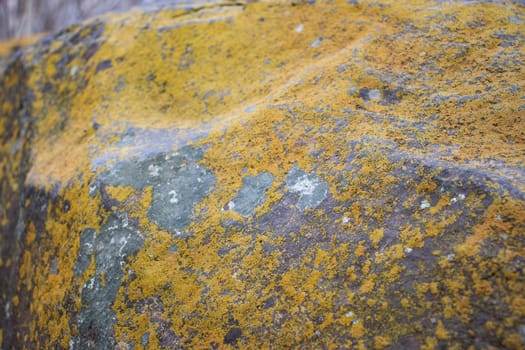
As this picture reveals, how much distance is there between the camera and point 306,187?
1828mm

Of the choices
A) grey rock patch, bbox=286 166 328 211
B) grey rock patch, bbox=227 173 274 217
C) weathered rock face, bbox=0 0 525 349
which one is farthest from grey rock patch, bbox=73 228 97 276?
grey rock patch, bbox=286 166 328 211

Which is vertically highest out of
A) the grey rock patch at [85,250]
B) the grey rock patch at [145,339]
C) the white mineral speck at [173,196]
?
the white mineral speck at [173,196]

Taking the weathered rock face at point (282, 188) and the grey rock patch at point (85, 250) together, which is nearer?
the weathered rock face at point (282, 188)

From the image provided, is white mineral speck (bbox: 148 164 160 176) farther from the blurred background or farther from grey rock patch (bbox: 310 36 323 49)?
the blurred background

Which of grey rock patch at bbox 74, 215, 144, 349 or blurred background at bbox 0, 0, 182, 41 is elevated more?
blurred background at bbox 0, 0, 182, 41

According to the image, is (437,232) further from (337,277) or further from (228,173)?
(228,173)

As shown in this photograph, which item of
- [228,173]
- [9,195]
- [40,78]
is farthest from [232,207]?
[40,78]

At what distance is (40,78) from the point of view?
10.6ft

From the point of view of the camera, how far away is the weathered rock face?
142 cm

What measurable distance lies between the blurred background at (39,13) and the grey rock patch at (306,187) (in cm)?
525

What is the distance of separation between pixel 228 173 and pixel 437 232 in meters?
1.02

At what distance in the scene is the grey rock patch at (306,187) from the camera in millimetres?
1772

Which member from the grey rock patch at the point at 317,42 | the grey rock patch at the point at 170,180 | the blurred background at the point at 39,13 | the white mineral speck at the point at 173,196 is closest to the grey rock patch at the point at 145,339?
the grey rock patch at the point at 170,180

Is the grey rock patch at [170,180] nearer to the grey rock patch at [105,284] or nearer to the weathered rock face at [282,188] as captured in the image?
the weathered rock face at [282,188]
